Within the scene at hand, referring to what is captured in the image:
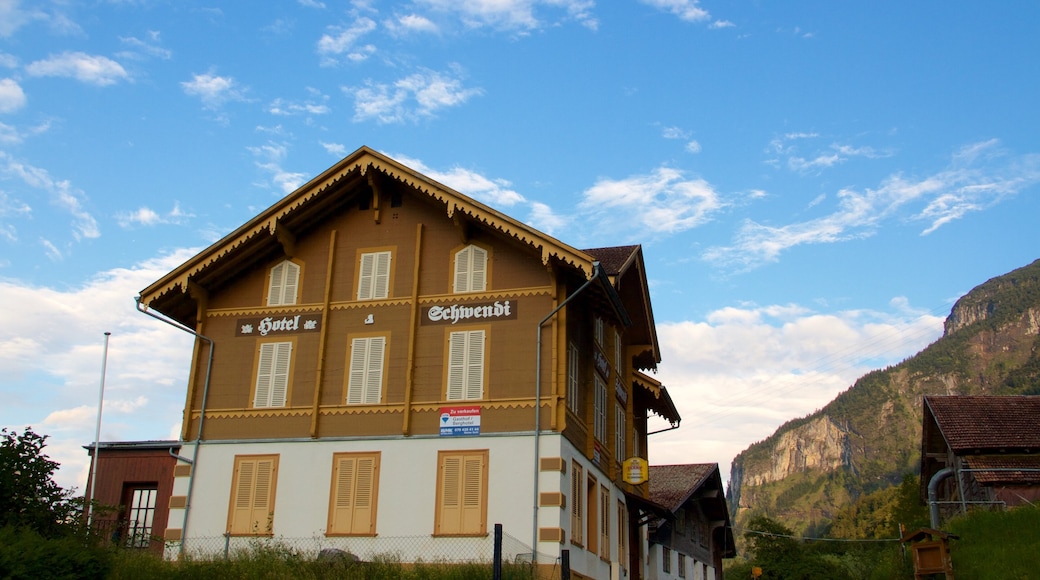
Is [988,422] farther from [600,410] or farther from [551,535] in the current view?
[551,535]

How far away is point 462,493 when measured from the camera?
76.5 ft

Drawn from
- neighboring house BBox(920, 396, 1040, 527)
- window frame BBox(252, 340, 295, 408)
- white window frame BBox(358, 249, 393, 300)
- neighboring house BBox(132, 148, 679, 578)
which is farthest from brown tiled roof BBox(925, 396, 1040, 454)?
window frame BBox(252, 340, 295, 408)

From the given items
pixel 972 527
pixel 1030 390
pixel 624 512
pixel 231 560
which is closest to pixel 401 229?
pixel 231 560

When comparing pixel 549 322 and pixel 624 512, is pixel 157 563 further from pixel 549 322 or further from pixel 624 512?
pixel 624 512

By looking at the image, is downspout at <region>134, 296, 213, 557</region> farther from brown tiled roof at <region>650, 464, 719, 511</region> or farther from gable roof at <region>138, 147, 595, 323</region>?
brown tiled roof at <region>650, 464, 719, 511</region>

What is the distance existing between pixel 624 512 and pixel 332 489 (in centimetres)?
1094

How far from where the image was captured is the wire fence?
22078 mm

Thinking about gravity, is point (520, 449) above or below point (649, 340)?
below

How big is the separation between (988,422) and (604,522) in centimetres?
1683

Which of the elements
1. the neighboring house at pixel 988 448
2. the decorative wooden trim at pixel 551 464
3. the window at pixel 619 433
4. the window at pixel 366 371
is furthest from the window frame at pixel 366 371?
the neighboring house at pixel 988 448

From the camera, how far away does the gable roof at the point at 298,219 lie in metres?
25.0

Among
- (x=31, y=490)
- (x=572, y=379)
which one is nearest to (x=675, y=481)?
(x=572, y=379)

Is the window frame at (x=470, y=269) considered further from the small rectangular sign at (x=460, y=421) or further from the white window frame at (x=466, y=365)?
the small rectangular sign at (x=460, y=421)

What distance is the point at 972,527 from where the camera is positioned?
98.9 feet
